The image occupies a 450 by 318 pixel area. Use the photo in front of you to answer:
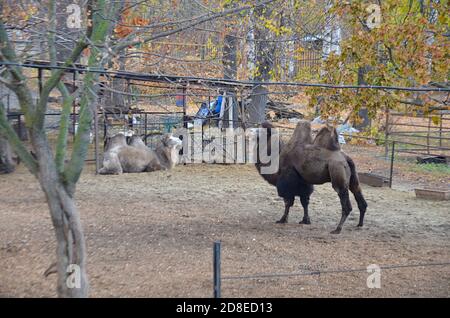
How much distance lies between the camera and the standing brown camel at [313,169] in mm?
10070

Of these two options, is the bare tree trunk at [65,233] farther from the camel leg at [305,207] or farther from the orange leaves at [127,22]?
the camel leg at [305,207]

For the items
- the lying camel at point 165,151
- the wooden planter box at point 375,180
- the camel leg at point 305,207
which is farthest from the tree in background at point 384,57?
the lying camel at point 165,151

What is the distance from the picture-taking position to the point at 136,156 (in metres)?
15.9

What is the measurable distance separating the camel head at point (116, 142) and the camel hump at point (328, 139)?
23.1 feet

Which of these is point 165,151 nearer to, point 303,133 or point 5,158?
point 5,158

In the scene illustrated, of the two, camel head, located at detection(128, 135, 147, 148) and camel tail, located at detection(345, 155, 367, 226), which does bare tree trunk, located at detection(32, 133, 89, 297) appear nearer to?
camel tail, located at detection(345, 155, 367, 226)

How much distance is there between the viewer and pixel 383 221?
11172 mm

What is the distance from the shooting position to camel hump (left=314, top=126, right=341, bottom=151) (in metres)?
10.3

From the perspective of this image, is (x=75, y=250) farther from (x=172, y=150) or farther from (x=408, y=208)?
(x=172, y=150)

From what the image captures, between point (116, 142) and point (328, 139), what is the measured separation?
7.46m

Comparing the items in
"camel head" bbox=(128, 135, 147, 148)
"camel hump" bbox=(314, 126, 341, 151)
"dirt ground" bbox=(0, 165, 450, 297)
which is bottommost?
"dirt ground" bbox=(0, 165, 450, 297)

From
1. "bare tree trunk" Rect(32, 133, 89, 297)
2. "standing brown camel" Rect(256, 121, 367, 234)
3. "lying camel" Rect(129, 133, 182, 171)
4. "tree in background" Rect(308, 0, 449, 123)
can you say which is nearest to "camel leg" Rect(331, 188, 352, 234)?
"standing brown camel" Rect(256, 121, 367, 234)

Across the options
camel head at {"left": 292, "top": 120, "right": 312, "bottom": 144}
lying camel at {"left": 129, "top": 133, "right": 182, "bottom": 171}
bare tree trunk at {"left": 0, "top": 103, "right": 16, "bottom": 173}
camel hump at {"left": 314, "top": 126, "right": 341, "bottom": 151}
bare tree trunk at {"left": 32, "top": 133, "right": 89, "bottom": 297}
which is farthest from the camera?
lying camel at {"left": 129, "top": 133, "right": 182, "bottom": 171}

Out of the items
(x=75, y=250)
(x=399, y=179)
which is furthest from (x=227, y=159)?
(x=75, y=250)
